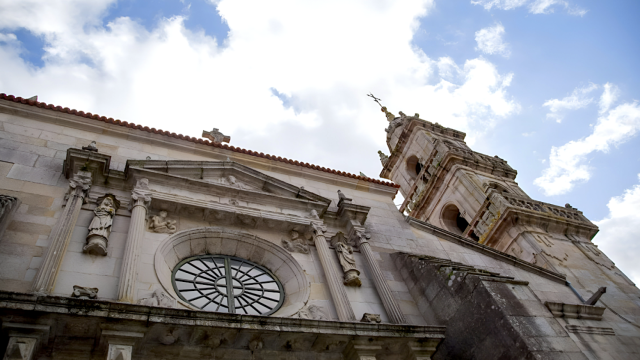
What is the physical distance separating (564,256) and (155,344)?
1291cm

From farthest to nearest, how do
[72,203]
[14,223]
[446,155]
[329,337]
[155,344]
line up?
1. [446,155]
2. [72,203]
3. [14,223]
4. [329,337]
5. [155,344]

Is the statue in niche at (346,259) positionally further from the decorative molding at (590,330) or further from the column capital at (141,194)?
the decorative molding at (590,330)

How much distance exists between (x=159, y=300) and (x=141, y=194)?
8.73 ft

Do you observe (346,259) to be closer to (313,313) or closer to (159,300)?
(313,313)

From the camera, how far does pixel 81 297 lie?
659 centimetres

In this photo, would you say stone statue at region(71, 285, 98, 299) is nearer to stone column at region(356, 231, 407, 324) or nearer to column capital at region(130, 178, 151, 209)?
column capital at region(130, 178, 151, 209)

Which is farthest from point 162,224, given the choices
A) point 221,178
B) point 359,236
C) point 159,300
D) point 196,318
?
point 359,236

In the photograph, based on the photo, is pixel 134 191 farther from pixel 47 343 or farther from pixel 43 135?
pixel 47 343

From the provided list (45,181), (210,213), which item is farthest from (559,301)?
(45,181)

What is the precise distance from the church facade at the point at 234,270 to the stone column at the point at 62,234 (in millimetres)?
32

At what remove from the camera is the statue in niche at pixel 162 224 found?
29.6 feet

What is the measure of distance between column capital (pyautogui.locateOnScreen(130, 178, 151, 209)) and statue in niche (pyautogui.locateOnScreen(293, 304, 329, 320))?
138 inches

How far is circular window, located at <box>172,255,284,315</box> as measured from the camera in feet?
27.2

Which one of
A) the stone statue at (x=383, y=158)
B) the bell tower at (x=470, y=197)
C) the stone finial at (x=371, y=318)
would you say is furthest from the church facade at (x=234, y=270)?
the stone statue at (x=383, y=158)
